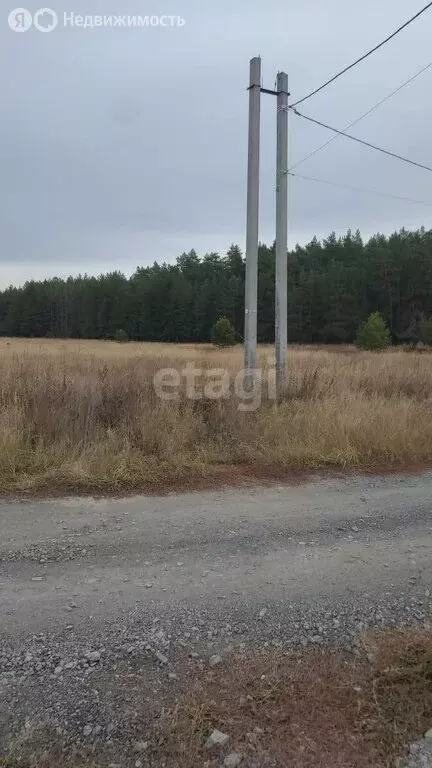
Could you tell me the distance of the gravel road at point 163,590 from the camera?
194 cm

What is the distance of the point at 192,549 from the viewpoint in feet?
10.6

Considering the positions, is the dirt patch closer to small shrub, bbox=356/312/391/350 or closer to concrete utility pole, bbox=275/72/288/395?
concrete utility pole, bbox=275/72/288/395

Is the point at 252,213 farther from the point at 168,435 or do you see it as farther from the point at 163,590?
the point at 163,590

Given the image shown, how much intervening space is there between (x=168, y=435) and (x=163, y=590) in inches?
111

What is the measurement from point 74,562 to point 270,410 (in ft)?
14.1

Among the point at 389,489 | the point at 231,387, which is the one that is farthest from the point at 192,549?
the point at 231,387

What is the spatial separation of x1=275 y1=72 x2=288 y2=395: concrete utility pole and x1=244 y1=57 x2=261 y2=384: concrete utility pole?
486 mm

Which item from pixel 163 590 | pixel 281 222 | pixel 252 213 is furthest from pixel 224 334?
pixel 163 590

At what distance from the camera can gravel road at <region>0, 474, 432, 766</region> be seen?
1.94 m

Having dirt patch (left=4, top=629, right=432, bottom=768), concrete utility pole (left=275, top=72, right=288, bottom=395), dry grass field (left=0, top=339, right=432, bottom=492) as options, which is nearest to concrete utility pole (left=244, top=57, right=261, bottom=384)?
concrete utility pole (left=275, top=72, right=288, bottom=395)

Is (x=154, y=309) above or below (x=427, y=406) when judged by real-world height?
above

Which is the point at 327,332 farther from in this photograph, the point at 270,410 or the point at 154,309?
the point at 270,410

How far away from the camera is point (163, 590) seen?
2723 millimetres

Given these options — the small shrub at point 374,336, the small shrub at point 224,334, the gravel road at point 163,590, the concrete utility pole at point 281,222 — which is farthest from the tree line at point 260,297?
Result: the gravel road at point 163,590
